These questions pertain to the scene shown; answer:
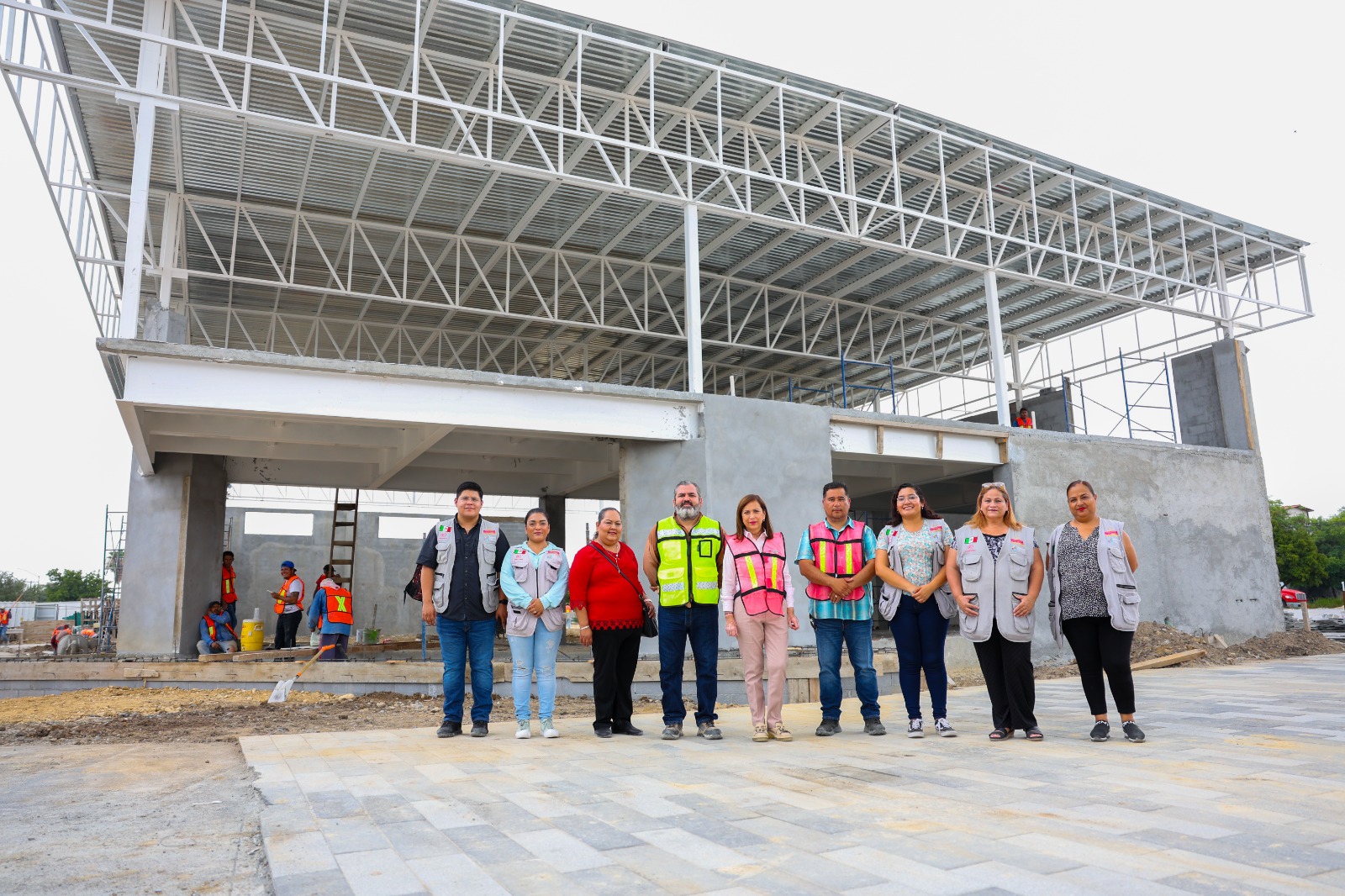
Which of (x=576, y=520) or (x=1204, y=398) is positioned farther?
(x=576, y=520)

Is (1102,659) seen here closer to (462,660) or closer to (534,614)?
(534,614)

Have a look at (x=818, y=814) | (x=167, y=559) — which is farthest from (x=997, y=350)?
(x=167, y=559)

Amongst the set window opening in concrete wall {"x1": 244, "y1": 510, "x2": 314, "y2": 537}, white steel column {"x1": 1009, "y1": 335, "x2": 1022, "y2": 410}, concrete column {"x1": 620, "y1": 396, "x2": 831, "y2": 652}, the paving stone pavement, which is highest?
white steel column {"x1": 1009, "y1": 335, "x2": 1022, "y2": 410}

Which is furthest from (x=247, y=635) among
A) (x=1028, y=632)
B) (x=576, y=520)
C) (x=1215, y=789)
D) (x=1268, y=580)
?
→ (x=576, y=520)

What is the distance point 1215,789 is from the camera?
3869 millimetres

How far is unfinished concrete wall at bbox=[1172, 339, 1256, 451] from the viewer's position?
62.5 feet

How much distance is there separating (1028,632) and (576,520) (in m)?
36.3

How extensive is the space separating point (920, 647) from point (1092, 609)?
1.17 metres

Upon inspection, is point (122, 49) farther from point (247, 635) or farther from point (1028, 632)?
point (1028, 632)

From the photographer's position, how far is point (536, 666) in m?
6.45

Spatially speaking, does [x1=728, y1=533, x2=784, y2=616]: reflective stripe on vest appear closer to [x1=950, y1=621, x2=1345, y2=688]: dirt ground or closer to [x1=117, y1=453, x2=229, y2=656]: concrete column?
[x1=950, y1=621, x2=1345, y2=688]: dirt ground

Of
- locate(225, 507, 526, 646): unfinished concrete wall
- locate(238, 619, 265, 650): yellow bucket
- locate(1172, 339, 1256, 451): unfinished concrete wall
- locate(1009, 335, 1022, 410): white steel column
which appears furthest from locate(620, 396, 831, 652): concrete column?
locate(1009, 335, 1022, 410): white steel column

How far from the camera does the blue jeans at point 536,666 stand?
6.30 metres

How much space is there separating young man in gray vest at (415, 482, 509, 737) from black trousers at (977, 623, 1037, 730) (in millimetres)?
3452
